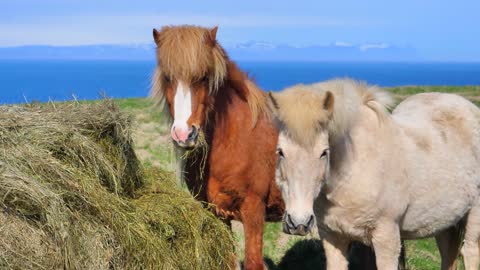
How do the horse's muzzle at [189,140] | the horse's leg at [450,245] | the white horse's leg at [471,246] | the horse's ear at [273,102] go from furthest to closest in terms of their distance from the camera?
the horse's leg at [450,245]
the white horse's leg at [471,246]
the horse's muzzle at [189,140]
the horse's ear at [273,102]

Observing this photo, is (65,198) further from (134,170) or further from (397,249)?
(397,249)

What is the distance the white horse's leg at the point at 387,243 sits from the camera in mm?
4191

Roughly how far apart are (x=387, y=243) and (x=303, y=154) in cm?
106

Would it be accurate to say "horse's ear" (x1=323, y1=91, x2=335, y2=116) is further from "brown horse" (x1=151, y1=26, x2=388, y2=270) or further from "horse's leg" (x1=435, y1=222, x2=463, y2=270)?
"horse's leg" (x1=435, y1=222, x2=463, y2=270)

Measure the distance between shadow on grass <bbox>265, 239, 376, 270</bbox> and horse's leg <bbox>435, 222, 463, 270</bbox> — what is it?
0.67 metres

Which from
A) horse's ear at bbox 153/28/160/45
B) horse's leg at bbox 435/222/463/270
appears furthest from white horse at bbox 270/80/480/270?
horse's ear at bbox 153/28/160/45

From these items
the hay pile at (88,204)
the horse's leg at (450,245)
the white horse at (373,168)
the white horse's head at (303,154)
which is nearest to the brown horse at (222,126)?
the hay pile at (88,204)

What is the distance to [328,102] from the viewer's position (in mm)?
3721

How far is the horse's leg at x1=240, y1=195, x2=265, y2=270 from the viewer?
15.8 ft

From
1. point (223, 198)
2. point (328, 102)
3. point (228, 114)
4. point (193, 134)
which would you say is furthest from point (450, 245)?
point (193, 134)

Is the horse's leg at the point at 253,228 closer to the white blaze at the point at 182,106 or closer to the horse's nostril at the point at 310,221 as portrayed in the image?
the white blaze at the point at 182,106

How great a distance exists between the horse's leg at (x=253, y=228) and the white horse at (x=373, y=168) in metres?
0.56

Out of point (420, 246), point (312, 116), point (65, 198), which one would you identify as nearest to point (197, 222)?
point (65, 198)

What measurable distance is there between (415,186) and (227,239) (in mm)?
1506
